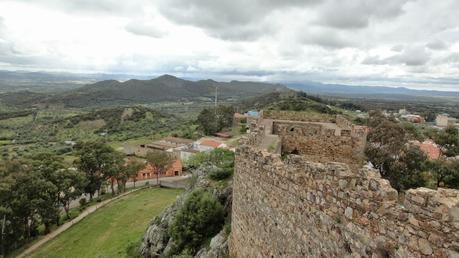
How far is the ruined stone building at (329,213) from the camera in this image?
12.1ft

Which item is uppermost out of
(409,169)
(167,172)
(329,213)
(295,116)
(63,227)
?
(295,116)

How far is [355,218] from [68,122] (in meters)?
160

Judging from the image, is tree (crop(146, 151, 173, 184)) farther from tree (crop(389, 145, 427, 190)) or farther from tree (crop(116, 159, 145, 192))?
tree (crop(389, 145, 427, 190))

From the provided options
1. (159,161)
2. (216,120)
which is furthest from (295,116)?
(216,120)

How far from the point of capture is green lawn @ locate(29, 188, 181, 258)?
1132 inches

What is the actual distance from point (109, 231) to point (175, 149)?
156ft

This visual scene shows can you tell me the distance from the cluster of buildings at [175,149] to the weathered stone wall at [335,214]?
159 feet

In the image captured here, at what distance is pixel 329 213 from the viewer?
5391 mm

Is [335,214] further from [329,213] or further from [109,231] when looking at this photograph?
[109,231]

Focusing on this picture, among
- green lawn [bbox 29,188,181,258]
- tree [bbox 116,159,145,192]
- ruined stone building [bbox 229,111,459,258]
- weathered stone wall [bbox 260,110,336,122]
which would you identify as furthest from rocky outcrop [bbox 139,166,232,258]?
tree [bbox 116,159,145,192]

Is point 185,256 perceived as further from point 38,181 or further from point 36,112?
point 36,112

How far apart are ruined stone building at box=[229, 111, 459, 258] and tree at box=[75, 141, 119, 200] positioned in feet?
148

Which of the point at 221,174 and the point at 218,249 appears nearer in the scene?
the point at 218,249

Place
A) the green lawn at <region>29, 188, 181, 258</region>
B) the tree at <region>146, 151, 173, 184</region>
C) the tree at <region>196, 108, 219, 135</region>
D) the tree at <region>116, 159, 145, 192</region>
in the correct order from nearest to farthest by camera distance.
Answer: the green lawn at <region>29, 188, 181, 258</region> → the tree at <region>116, 159, 145, 192</region> → the tree at <region>146, 151, 173, 184</region> → the tree at <region>196, 108, 219, 135</region>
